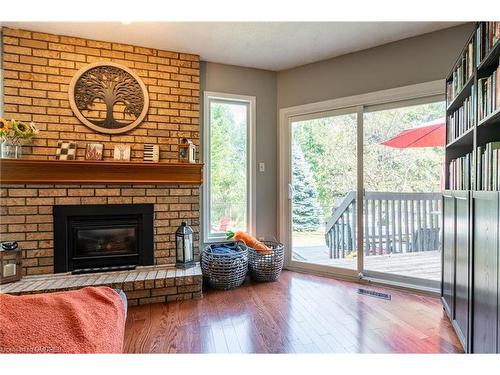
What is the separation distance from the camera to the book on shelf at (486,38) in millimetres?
1326

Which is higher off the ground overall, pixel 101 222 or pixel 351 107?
pixel 351 107

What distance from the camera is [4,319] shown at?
3.14 ft

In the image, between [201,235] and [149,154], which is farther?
[201,235]

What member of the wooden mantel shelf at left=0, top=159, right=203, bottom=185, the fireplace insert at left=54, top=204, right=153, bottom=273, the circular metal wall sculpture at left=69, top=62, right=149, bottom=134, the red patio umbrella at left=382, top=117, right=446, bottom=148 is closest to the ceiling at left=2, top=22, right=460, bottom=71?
the circular metal wall sculpture at left=69, top=62, right=149, bottom=134

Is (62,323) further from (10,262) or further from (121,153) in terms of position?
(121,153)

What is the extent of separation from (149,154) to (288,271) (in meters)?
2.13

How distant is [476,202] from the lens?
151 cm

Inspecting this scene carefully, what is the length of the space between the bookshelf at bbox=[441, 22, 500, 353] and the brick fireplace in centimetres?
232

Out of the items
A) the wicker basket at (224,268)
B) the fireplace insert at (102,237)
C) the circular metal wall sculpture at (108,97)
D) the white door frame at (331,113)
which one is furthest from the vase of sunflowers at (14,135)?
the white door frame at (331,113)

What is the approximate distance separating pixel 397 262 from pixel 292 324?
4.98ft

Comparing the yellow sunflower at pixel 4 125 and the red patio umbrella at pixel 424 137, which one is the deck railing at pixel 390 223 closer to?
the red patio umbrella at pixel 424 137

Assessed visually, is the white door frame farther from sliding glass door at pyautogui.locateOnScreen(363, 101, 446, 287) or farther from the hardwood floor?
the hardwood floor
